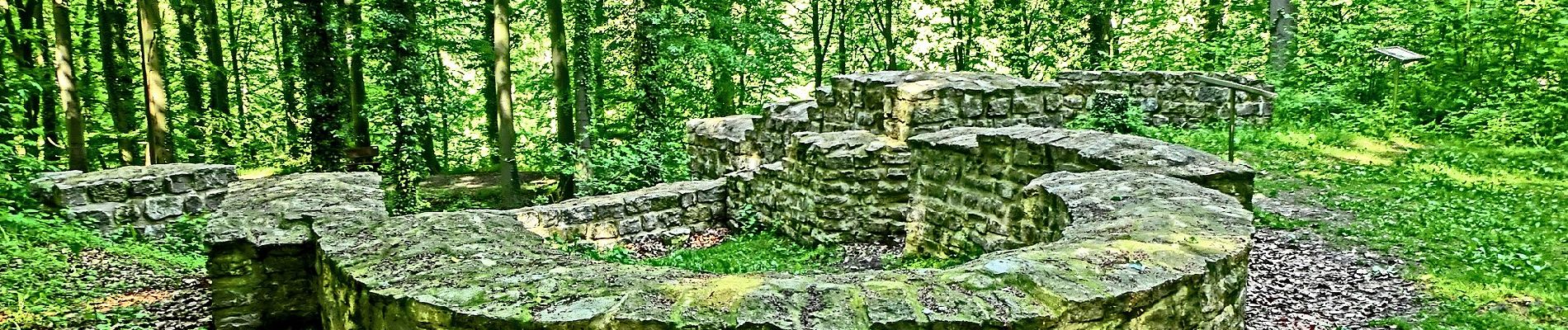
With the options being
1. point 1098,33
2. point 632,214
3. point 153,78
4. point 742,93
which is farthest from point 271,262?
point 1098,33

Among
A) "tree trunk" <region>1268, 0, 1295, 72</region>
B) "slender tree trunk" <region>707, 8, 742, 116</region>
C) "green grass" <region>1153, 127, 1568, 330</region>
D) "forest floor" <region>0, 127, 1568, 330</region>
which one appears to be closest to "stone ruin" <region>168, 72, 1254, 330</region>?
"forest floor" <region>0, 127, 1568, 330</region>

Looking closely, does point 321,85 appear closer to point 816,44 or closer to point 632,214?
point 632,214

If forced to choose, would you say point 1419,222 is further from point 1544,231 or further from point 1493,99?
point 1493,99

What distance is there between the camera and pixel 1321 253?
6.30 metres

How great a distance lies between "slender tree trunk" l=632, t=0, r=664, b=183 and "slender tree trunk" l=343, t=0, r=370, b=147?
3952 millimetres

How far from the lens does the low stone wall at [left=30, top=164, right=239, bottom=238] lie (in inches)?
332

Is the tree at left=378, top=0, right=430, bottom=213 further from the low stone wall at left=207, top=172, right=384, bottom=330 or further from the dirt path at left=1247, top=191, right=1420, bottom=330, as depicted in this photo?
the dirt path at left=1247, top=191, right=1420, bottom=330

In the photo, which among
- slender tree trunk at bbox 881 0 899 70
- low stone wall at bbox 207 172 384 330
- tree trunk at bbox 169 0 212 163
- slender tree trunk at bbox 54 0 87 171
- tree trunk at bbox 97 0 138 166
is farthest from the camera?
slender tree trunk at bbox 881 0 899 70

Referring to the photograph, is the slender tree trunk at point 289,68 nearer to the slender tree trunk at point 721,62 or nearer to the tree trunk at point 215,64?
the tree trunk at point 215,64

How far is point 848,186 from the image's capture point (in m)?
9.16

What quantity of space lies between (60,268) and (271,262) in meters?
2.87

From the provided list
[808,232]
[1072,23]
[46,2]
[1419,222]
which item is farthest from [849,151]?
[46,2]

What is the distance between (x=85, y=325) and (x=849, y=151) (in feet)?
20.6

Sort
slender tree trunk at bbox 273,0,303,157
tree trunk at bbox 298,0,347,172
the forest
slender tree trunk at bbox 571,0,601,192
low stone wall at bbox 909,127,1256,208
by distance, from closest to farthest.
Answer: low stone wall at bbox 909,127,1256,208
the forest
tree trunk at bbox 298,0,347,172
slender tree trunk at bbox 273,0,303,157
slender tree trunk at bbox 571,0,601,192
